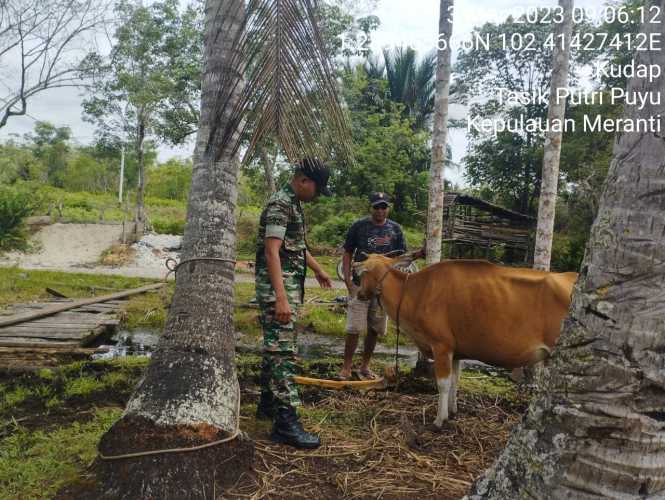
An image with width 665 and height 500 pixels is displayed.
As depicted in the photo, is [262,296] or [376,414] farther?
[376,414]

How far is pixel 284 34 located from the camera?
2633mm

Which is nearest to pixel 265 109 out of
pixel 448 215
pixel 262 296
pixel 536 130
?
pixel 262 296

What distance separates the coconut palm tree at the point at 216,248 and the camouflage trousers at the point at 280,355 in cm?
35

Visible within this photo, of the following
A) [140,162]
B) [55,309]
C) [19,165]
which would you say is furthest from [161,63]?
[19,165]

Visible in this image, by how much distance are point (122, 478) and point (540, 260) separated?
674cm

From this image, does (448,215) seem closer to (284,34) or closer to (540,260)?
(540,260)

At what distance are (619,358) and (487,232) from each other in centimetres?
2450

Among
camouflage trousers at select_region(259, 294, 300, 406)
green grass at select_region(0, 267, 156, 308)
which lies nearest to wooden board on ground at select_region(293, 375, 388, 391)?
camouflage trousers at select_region(259, 294, 300, 406)

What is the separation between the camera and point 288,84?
2607 mm

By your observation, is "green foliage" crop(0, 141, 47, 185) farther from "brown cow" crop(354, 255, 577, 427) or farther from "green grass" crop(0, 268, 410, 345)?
"brown cow" crop(354, 255, 577, 427)

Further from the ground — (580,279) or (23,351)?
(580,279)

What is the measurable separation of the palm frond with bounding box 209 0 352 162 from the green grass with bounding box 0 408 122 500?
2.35 metres

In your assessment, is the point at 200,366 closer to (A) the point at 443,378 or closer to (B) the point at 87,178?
(A) the point at 443,378

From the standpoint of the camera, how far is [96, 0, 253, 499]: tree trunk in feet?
9.55
